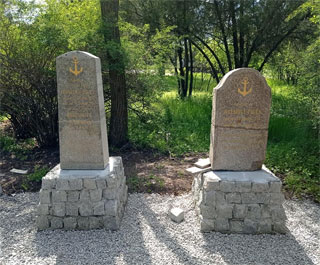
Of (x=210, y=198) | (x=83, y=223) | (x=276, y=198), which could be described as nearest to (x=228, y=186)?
(x=210, y=198)

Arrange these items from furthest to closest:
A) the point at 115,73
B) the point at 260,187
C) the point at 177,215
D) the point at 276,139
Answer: the point at 276,139 → the point at 115,73 → the point at 177,215 → the point at 260,187

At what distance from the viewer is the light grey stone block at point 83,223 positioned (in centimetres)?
364

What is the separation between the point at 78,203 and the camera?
3.61 metres

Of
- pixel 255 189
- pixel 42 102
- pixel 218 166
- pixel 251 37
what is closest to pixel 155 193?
pixel 218 166

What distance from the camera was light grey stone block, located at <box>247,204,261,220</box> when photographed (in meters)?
3.55

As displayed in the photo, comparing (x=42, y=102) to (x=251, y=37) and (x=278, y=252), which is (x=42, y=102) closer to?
(x=278, y=252)

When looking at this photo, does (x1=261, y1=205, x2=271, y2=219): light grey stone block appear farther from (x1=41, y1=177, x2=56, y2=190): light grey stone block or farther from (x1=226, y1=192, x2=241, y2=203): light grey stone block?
(x1=41, y1=177, x2=56, y2=190): light grey stone block

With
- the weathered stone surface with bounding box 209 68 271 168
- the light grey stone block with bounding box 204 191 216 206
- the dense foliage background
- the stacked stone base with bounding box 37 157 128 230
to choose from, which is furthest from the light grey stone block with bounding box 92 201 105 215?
the dense foliage background

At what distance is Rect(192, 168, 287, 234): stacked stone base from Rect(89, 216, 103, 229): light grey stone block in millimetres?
1339

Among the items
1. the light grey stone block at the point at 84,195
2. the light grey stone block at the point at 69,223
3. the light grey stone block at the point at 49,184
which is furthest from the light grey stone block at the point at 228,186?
the light grey stone block at the point at 49,184

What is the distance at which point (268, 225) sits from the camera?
11.7 ft

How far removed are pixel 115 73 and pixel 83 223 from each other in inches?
142

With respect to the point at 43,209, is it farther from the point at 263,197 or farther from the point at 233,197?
the point at 263,197

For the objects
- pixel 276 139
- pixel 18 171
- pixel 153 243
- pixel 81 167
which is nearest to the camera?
pixel 153 243
